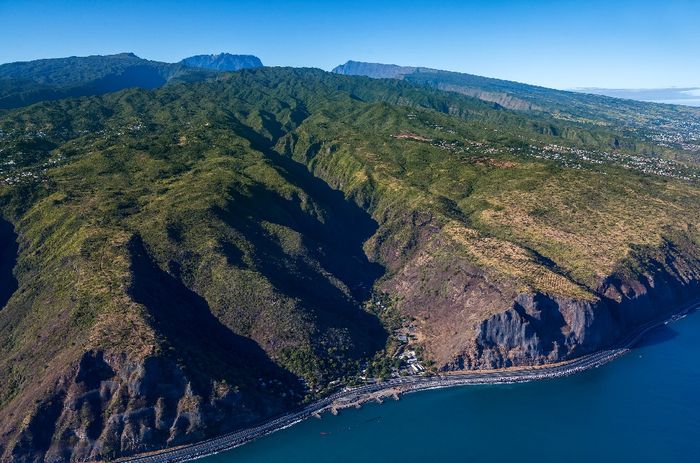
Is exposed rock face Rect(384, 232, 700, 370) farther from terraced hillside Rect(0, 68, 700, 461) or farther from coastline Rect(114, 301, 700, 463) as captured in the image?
coastline Rect(114, 301, 700, 463)

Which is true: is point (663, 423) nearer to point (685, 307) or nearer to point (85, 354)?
point (685, 307)

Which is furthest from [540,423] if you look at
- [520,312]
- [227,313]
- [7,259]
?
[7,259]

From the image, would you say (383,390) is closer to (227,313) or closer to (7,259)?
(227,313)

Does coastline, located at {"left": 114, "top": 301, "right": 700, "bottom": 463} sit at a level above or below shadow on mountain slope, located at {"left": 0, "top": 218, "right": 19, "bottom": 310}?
below

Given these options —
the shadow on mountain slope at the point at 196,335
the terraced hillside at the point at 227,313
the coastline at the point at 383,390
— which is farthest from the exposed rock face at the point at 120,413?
the shadow on mountain slope at the point at 196,335

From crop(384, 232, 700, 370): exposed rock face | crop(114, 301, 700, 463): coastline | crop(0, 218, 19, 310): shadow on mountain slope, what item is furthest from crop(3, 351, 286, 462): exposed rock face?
crop(384, 232, 700, 370): exposed rock face

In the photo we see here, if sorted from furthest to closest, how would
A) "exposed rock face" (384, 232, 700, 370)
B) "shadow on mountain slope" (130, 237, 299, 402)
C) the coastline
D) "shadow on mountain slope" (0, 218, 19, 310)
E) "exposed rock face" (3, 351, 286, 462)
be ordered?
"shadow on mountain slope" (0, 218, 19, 310), "exposed rock face" (384, 232, 700, 370), "shadow on mountain slope" (130, 237, 299, 402), the coastline, "exposed rock face" (3, 351, 286, 462)

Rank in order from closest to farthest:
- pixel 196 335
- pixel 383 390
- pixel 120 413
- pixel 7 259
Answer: pixel 120 413 → pixel 196 335 → pixel 383 390 → pixel 7 259
